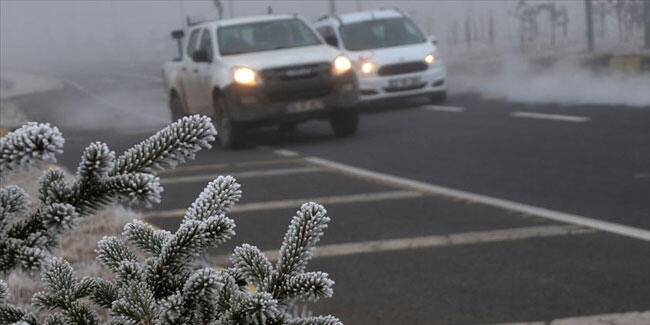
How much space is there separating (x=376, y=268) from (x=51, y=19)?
597 ft

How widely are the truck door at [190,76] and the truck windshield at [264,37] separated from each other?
591 millimetres

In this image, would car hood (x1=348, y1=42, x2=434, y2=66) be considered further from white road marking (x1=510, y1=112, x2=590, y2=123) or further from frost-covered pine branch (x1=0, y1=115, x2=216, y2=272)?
frost-covered pine branch (x1=0, y1=115, x2=216, y2=272)

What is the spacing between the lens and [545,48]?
4234 cm

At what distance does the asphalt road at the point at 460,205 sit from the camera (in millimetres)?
6465

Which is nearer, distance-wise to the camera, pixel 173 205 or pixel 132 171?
pixel 132 171

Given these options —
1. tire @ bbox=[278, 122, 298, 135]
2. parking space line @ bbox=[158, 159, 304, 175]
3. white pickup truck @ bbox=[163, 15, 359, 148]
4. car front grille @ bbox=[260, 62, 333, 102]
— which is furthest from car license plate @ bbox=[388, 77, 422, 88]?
parking space line @ bbox=[158, 159, 304, 175]

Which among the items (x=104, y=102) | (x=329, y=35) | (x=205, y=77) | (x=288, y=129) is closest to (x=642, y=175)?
(x=205, y=77)

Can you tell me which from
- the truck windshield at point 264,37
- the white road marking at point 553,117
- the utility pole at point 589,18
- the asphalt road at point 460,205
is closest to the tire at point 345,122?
the asphalt road at point 460,205

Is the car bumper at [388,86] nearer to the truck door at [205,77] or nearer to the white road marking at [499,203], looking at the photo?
the truck door at [205,77]

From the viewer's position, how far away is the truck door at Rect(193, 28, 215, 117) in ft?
57.4

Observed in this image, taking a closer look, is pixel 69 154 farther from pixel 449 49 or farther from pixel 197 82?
pixel 449 49

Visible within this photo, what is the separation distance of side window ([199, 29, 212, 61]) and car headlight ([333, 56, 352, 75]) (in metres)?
1.75

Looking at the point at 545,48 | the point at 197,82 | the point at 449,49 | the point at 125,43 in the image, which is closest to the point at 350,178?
the point at 197,82

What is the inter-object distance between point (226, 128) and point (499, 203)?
759 cm
